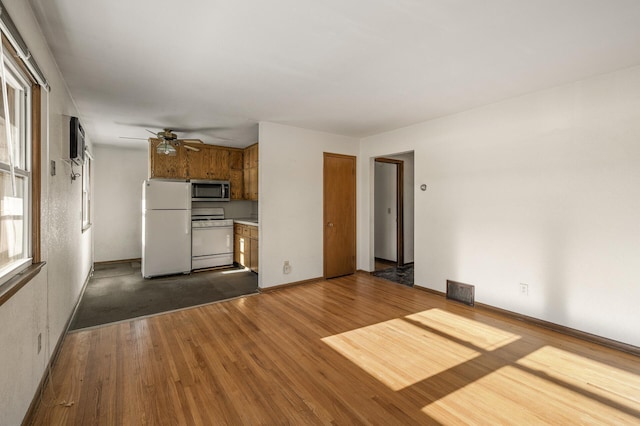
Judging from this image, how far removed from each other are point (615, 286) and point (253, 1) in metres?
3.81

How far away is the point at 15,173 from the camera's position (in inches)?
67.5

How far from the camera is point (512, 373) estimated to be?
226cm

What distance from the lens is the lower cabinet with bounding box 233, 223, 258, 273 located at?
523 centimetres

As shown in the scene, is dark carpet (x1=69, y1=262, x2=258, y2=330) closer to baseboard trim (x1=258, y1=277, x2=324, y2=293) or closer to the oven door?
baseboard trim (x1=258, y1=277, x2=324, y2=293)

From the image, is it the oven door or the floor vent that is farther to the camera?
the oven door

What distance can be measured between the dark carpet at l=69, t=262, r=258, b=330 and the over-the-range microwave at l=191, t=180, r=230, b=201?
4.83 ft

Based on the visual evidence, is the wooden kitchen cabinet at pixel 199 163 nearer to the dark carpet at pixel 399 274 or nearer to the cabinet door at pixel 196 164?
the cabinet door at pixel 196 164

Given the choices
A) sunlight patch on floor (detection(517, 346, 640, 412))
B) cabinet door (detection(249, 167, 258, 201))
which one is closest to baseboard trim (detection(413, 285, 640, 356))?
sunlight patch on floor (detection(517, 346, 640, 412))

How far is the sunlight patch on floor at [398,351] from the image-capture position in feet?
7.43

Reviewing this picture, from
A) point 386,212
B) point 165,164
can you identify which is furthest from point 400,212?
point 165,164

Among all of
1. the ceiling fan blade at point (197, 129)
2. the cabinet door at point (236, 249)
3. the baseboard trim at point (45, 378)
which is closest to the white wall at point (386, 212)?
the cabinet door at point (236, 249)

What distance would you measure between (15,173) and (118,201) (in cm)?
526

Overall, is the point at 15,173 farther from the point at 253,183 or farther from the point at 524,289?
the point at 524,289

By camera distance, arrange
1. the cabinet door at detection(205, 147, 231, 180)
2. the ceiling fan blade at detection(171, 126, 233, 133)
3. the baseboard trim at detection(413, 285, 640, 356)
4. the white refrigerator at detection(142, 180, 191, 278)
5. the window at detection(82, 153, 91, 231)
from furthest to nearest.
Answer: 1. the cabinet door at detection(205, 147, 231, 180)
2. the white refrigerator at detection(142, 180, 191, 278)
3. the ceiling fan blade at detection(171, 126, 233, 133)
4. the window at detection(82, 153, 91, 231)
5. the baseboard trim at detection(413, 285, 640, 356)
